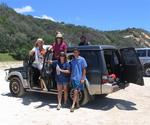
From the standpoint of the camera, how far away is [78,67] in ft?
36.9

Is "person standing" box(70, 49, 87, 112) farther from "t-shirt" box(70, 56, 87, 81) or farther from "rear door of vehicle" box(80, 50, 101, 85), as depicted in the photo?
"rear door of vehicle" box(80, 50, 101, 85)

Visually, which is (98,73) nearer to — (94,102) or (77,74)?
(77,74)

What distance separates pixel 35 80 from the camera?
41.9 feet

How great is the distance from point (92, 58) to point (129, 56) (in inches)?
55.1

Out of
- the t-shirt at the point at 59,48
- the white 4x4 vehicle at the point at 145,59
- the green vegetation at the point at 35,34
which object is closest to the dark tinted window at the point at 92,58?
the t-shirt at the point at 59,48

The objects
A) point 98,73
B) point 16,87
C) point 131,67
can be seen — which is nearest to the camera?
point 98,73

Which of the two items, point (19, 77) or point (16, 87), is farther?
point (16, 87)

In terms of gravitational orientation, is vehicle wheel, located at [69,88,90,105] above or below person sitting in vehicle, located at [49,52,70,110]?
below

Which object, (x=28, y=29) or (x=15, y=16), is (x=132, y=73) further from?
(x=15, y=16)

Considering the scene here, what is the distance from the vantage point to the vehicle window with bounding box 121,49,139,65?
40.0 ft

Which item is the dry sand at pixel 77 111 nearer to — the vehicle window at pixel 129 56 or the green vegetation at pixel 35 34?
the vehicle window at pixel 129 56

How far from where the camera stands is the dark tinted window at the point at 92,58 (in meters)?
11.4

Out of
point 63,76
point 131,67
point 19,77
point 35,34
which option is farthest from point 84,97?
point 35,34

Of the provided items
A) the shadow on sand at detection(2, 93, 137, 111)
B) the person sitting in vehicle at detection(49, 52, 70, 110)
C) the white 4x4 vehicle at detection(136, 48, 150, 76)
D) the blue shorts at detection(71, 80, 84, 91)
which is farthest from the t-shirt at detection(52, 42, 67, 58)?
the white 4x4 vehicle at detection(136, 48, 150, 76)
